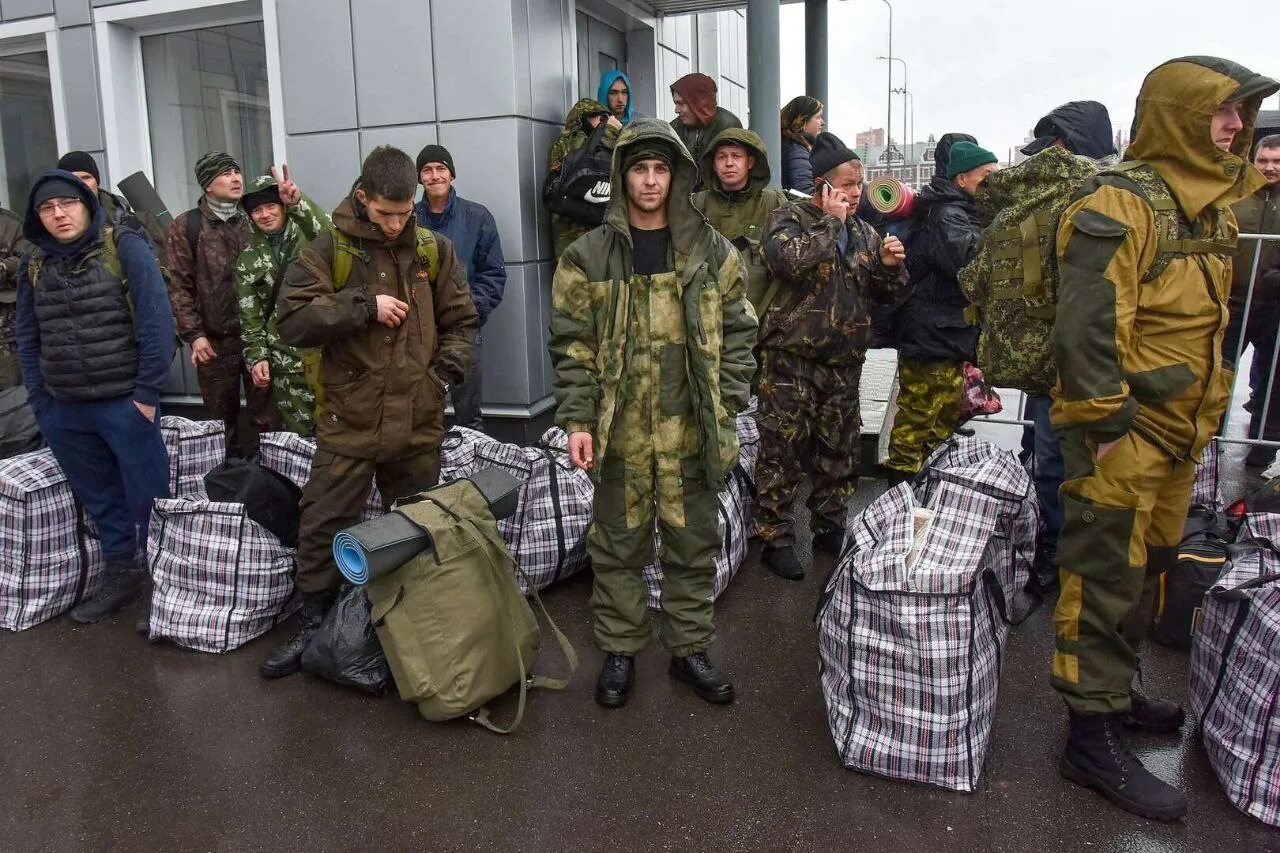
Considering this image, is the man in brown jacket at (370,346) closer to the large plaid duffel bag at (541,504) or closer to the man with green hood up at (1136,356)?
the large plaid duffel bag at (541,504)

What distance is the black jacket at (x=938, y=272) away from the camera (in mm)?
4902

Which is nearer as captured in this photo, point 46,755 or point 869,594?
point 869,594

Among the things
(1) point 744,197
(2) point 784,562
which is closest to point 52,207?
(1) point 744,197

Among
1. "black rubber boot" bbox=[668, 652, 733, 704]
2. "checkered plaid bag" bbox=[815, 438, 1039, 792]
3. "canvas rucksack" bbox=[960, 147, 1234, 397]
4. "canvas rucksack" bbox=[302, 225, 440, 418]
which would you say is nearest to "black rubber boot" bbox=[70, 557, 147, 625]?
"canvas rucksack" bbox=[302, 225, 440, 418]

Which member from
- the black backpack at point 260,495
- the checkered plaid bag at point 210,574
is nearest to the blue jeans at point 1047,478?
the black backpack at point 260,495

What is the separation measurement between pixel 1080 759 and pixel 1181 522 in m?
0.80

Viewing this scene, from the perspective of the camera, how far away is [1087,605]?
8.97 feet

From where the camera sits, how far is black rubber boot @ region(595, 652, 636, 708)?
3.37m

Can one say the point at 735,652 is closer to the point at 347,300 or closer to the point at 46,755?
the point at 347,300

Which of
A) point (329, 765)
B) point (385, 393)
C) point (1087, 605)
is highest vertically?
point (385, 393)

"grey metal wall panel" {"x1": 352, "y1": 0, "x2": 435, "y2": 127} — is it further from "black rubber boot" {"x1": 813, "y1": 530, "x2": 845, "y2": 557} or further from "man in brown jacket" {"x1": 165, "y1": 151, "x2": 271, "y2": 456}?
"black rubber boot" {"x1": 813, "y1": 530, "x2": 845, "y2": 557}

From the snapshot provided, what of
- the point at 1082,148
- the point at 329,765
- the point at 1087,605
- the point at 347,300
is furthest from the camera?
the point at 1082,148

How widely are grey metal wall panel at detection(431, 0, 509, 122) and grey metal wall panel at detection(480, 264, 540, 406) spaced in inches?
39.8

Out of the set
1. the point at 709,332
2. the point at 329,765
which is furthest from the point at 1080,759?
the point at 329,765
